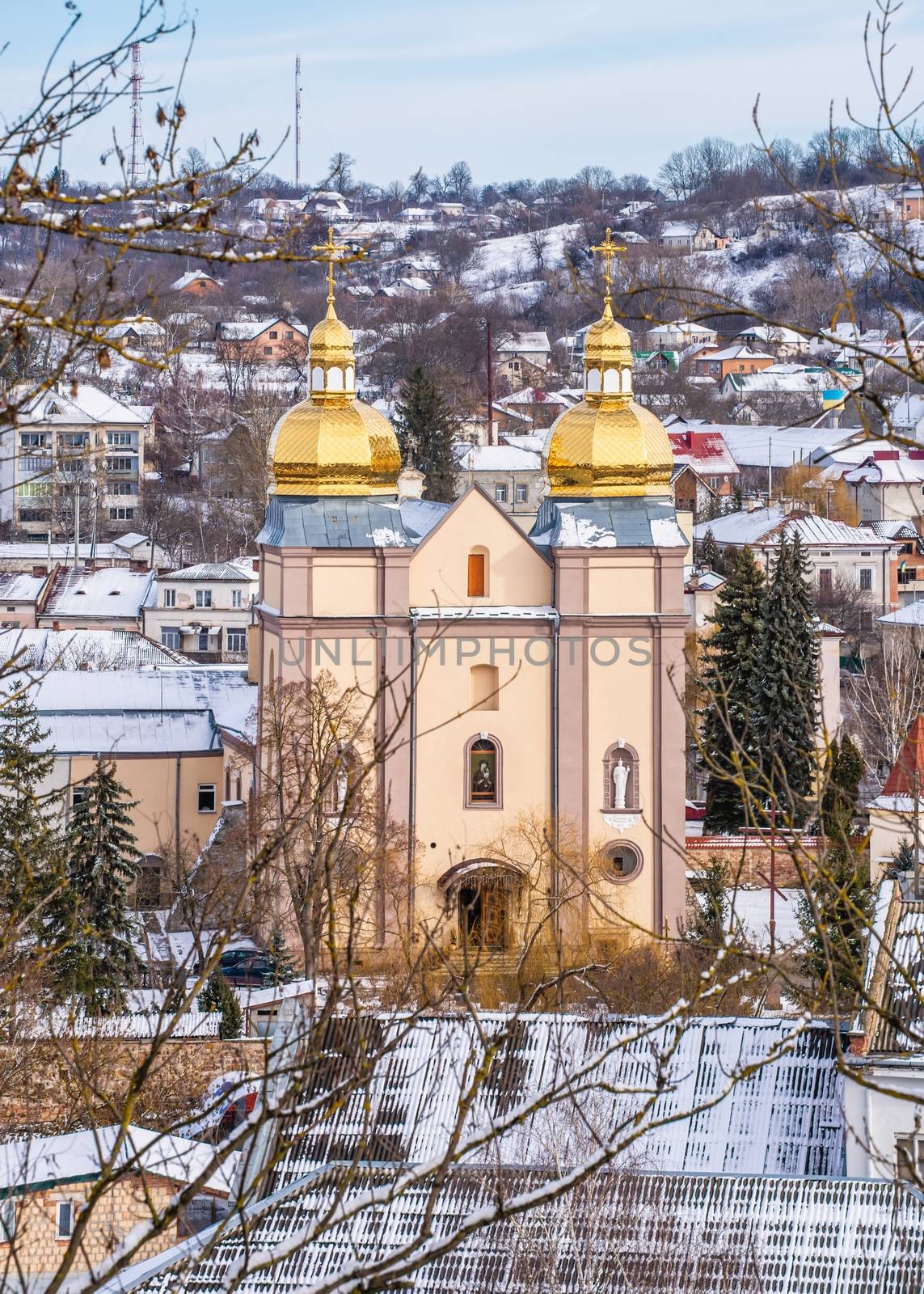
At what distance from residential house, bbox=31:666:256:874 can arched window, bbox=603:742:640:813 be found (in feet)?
19.2

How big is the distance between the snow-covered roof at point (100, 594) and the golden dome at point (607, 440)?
23.0 metres

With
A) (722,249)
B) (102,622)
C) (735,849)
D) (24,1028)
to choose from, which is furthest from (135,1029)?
(722,249)

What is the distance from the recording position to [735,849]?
Result: 31672 mm

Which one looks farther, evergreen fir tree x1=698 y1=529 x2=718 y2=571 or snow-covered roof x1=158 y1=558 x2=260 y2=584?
evergreen fir tree x1=698 y1=529 x2=718 y2=571

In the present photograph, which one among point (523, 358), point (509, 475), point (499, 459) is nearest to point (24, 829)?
point (509, 475)

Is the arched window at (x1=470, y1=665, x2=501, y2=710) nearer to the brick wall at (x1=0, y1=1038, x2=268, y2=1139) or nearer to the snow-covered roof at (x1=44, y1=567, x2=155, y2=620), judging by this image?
the brick wall at (x1=0, y1=1038, x2=268, y2=1139)

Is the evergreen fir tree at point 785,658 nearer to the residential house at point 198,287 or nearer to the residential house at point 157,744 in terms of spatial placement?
the residential house at point 157,744

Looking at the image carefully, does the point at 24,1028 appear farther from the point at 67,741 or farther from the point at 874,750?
the point at 874,750

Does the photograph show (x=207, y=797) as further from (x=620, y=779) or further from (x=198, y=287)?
(x=198, y=287)

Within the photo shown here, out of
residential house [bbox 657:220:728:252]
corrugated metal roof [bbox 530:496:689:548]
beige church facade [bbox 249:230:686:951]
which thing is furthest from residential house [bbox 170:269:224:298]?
corrugated metal roof [bbox 530:496:689:548]

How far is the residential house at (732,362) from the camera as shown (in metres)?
107

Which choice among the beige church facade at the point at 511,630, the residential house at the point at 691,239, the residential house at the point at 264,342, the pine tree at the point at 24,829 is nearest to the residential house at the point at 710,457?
the residential house at the point at 264,342

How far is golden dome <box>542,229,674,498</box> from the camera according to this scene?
29.9 metres

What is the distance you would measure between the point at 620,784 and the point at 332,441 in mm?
5292
